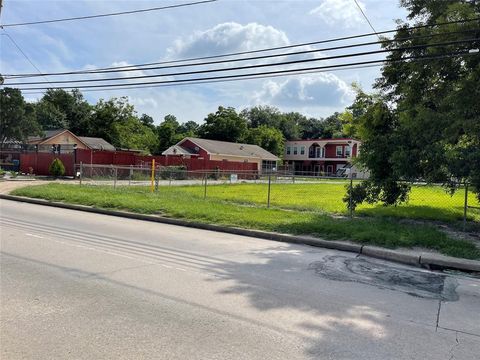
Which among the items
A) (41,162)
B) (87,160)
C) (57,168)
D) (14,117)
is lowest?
(57,168)

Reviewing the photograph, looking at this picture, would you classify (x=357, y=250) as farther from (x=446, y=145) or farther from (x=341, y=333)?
(x=341, y=333)

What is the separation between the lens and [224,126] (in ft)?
231

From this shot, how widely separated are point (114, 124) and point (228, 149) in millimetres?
17740

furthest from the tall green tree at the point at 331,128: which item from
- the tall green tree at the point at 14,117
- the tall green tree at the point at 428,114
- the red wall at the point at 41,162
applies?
the tall green tree at the point at 428,114

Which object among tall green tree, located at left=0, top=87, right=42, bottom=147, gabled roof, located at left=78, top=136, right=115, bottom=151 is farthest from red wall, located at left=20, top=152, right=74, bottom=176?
gabled roof, located at left=78, top=136, right=115, bottom=151

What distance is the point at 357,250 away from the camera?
29.9 ft

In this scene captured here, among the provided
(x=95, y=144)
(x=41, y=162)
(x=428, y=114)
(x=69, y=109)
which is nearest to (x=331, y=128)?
(x=69, y=109)

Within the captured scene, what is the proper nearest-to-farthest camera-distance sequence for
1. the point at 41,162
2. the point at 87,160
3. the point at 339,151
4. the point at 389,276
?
the point at 389,276
the point at 87,160
the point at 41,162
the point at 339,151

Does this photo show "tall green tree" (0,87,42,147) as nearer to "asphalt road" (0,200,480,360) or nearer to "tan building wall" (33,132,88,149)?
"tan building wall" (33,132,88,149)

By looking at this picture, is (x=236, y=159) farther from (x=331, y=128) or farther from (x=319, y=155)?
(x=331, y=128)

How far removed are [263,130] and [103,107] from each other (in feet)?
87.8

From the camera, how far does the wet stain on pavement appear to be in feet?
20.6

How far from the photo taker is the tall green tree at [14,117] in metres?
44.3

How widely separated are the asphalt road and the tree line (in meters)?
41.3
